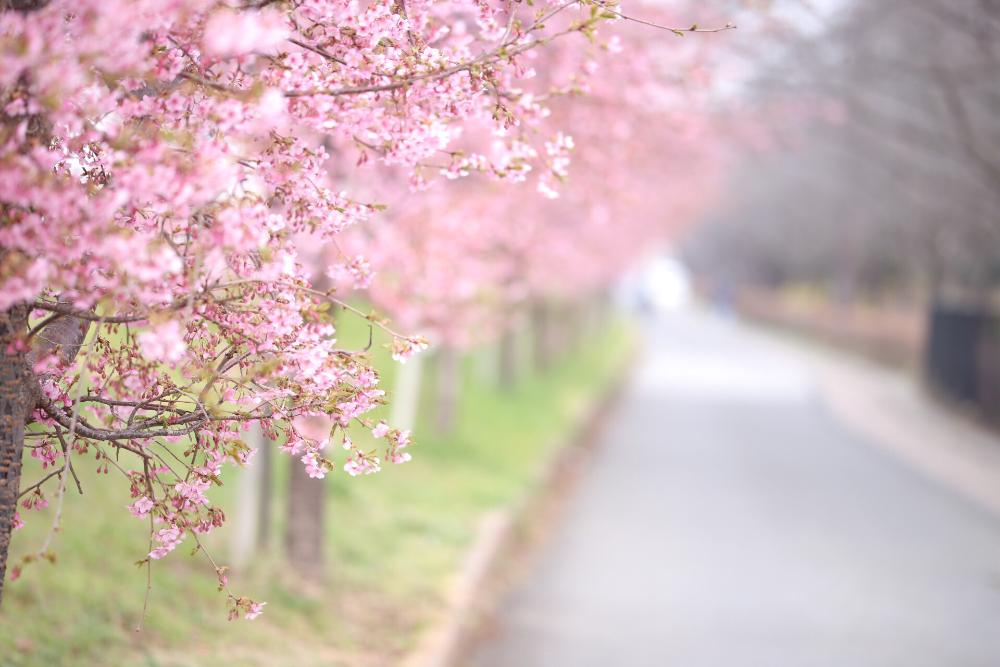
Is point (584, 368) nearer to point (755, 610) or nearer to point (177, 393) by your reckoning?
point (755, 610)

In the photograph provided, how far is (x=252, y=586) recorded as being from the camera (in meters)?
6.54

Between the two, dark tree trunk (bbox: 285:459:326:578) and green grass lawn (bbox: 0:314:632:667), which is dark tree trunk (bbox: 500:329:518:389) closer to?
green grass lawn (bbox: 0:314:632:667)

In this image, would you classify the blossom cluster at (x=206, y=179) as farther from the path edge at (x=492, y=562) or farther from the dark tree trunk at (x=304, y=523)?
the dark tree trunk at (x=304, y=523)

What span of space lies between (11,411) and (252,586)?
13.1 ft

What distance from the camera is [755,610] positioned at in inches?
323

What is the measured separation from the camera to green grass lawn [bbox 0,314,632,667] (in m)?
4.96

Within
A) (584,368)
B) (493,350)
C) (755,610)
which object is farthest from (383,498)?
(584,368)

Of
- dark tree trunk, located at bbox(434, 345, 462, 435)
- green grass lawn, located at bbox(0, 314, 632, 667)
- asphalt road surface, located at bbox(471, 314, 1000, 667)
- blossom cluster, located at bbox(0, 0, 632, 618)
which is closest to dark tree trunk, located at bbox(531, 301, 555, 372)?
asphalt road surface, located at bbox(471, 314, 1000, 667)

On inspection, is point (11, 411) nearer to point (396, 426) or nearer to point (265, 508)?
point (396, 426)

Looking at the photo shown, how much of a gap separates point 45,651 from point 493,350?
1715 cm

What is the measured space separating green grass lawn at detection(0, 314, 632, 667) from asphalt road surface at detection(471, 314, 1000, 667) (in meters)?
0.72

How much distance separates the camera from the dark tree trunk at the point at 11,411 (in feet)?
8.68

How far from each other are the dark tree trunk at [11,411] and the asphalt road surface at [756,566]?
437cm

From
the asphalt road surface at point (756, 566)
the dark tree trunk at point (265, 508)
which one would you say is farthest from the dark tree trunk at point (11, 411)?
the asphalt road surface at point (756, 566)
